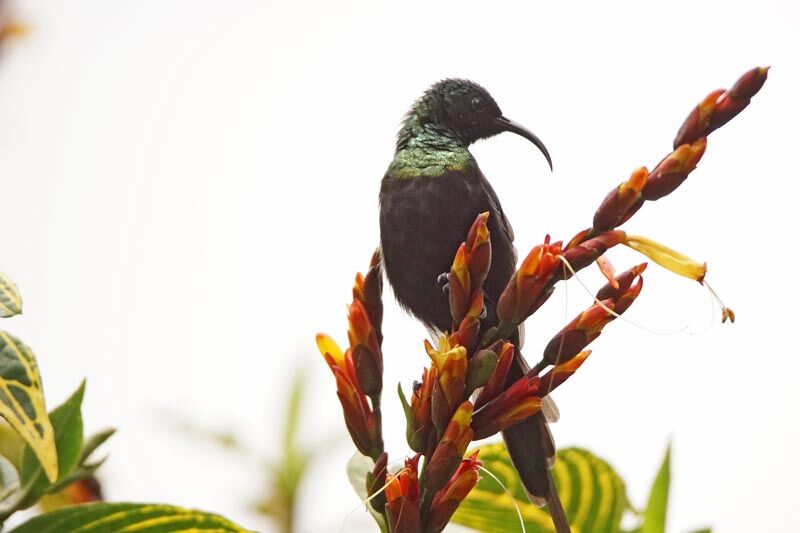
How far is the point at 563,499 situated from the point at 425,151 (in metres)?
1.04

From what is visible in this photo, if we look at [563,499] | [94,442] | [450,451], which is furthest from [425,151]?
[94,442]

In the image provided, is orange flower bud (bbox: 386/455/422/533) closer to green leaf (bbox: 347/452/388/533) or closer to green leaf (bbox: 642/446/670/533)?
green leaf (bbox: 347/452/388/533)

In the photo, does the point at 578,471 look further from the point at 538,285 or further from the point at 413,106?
the point at 413,106

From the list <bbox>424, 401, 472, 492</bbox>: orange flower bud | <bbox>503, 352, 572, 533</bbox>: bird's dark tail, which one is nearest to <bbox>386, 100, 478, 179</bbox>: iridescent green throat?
<bbox>503, 352, 572, 533</bbox>: bird's dark tail

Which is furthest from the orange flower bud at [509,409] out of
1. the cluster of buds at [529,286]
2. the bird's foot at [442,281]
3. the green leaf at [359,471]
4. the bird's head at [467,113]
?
the bird's head at [467,113]

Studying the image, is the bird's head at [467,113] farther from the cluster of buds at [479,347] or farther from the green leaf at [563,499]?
the cluster of buds at [479,347]

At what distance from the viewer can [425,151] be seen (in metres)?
2.61

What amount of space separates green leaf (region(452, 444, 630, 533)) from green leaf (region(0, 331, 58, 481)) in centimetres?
94

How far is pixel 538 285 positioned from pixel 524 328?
1.12 meters

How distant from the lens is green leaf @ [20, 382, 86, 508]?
3.91ft

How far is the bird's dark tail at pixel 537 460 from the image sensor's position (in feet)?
6.36

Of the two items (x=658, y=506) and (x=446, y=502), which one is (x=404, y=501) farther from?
(x=658, y=506)

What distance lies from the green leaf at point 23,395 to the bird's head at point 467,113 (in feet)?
5.90

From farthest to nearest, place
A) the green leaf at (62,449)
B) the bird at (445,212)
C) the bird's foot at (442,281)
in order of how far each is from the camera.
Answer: the bird's foot at (442,281) < the bird at (445,212) < the green leaf at (62,449)
